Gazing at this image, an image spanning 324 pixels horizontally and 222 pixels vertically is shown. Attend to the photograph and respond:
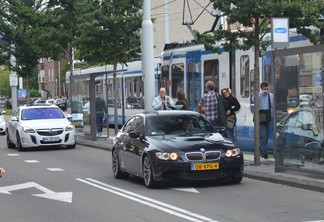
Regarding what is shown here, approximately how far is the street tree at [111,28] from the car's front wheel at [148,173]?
1240 centimetres

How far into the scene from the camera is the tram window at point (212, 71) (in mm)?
19375

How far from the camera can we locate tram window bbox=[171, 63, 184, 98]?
22033 mm

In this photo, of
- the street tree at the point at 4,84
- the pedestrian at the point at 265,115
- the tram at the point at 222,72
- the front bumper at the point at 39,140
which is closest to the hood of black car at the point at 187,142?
the tram at the point at 222,72

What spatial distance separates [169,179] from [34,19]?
20954mm

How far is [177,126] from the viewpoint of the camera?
13141 mm

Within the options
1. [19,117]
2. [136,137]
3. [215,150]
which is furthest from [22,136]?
[215,150]

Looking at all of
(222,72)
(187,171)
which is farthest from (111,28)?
(187,171)

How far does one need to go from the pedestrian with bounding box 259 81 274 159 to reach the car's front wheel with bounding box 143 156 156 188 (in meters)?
4.46

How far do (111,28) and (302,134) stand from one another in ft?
42.8

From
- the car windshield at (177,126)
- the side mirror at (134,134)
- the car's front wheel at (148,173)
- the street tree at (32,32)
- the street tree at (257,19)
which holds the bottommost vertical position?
the car's front wheel at (148,173)

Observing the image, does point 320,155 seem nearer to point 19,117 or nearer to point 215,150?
point 215,150

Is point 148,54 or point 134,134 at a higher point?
point 148,54

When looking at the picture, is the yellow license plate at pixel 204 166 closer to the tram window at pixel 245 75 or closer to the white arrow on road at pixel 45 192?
the white arrow on road at pixel 45 192

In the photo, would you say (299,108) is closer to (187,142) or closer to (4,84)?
(187,142)
